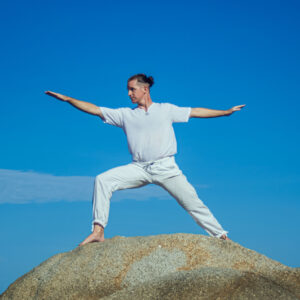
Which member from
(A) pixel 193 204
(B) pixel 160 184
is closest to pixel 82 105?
(B) pixel 160 184

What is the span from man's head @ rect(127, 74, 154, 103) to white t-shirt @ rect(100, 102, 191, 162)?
0.22 m

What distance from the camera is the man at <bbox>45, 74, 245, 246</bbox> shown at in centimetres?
788

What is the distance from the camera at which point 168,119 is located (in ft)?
26.8

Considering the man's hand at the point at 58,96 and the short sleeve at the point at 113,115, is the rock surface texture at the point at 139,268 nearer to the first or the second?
the short sleeve at the point at 113,115

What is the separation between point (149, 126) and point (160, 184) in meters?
1.08

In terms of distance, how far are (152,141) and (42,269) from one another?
9.70ft

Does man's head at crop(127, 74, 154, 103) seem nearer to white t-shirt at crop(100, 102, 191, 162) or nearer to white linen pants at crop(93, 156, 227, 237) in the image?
white t-shirt at crop(100, 102, 191, 162)

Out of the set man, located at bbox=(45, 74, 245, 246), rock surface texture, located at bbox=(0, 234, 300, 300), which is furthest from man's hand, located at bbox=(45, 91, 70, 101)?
rock surface texture, located at bbox=(0, 234, 300, 300)

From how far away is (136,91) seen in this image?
8180mm

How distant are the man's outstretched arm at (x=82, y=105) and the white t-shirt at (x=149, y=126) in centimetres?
11

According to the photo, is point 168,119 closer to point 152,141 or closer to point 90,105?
point 152,141

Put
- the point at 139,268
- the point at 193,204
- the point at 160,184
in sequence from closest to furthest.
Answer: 1. the point at 139,268
2. the point at 193,204
3. the point at 160,184

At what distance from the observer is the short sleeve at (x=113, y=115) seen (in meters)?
8.23

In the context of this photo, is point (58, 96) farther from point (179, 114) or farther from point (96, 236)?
point (96, 236)
